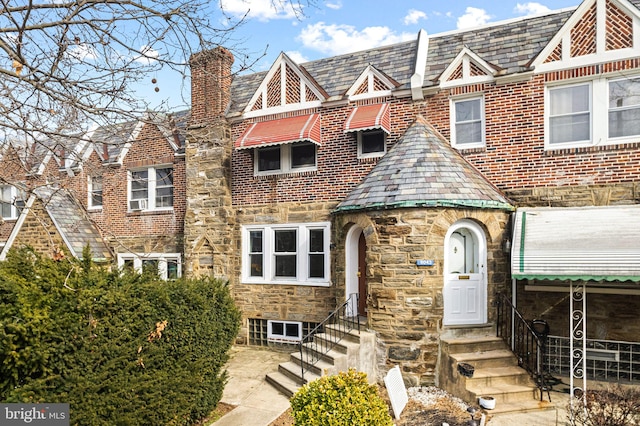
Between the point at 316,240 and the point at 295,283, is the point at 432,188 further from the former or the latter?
the point at 295,283

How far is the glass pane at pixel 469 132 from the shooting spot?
10719 mm

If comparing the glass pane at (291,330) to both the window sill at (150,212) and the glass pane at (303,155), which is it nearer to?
the glass pane at (303,155)

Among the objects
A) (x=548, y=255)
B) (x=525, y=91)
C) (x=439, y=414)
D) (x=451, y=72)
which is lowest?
(x=439, y=414)

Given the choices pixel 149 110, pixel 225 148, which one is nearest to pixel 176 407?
pixel 149 110

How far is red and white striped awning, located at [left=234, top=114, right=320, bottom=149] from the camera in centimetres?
1153

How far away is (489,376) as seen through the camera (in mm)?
8172

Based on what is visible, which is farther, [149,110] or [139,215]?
[139,215]

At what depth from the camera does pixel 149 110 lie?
575 centimetres

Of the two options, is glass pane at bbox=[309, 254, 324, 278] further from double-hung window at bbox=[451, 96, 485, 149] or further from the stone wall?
double-hung window at bbox=[451, 96, 485, 149]

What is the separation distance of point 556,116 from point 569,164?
1180 mm

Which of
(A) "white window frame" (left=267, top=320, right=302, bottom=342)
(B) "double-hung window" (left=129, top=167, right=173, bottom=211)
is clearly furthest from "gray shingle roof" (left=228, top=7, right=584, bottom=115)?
(A) "white window frame" (left=267, top=320, right=302, bottom=342)

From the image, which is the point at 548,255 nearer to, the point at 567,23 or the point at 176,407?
the point at 567,23

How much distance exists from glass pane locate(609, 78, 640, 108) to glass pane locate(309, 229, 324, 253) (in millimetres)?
7563

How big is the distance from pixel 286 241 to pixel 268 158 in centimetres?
258
